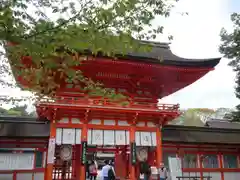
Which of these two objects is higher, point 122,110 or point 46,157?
point 122,110

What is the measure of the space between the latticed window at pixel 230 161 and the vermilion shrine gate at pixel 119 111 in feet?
14.0

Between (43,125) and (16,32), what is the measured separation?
994cm

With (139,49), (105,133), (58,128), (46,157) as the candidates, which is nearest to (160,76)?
(105,133)

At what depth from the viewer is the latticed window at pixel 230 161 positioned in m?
13.9

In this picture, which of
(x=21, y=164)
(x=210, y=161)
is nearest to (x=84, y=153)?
(x=21, y=164)

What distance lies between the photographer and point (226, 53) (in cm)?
1723

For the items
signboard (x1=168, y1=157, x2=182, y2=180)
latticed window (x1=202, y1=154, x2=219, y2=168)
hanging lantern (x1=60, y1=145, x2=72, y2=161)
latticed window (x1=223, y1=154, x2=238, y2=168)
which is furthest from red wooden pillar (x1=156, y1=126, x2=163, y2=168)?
hanging lantern (x1=60, y1=145, x2=72, y2=161)

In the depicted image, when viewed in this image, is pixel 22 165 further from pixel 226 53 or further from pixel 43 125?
pixel 226 53

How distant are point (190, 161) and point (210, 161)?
4.21ft

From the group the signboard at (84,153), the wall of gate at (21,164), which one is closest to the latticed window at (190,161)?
the signboard at (84,153)

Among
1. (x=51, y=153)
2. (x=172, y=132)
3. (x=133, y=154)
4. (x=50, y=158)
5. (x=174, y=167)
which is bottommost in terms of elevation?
(x=174, y=167)

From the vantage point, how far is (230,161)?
45.9 ft

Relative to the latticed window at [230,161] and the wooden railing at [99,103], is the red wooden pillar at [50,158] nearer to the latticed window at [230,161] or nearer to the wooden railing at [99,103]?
the wooden railing at [99,103]

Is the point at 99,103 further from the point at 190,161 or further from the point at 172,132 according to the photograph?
the point at 190,161
